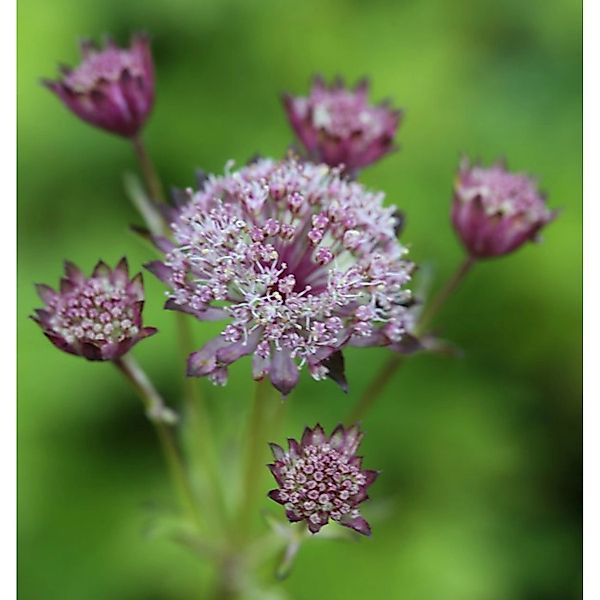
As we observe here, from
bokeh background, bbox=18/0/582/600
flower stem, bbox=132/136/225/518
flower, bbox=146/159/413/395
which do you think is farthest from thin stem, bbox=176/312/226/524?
flower, bbox=146/159/413/395

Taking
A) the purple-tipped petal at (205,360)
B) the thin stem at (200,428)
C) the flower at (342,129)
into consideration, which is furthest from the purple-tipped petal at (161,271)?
the flower at (342,129)

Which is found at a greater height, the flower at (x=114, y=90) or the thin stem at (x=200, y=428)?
the flower at (x=114, y=90)

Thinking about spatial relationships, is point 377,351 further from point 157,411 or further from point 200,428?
point 157,411

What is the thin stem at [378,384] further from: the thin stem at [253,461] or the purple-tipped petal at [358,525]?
the purple-tipped petal at [358,525]

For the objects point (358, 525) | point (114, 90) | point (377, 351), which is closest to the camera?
point (358, 525)

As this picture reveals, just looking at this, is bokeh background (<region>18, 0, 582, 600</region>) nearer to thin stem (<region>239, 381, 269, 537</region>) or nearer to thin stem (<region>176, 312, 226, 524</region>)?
thin stem (<region>176, 312, 226, 524</region>)

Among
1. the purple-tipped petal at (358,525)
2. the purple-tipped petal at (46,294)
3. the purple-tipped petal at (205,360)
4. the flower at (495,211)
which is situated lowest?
the purple-tipped petal at (358,525)

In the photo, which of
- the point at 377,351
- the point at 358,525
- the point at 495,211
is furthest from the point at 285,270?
the point at 377,351

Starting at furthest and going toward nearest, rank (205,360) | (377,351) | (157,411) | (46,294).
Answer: (377,351) < (157,411) < (46,294) < (205,360)
